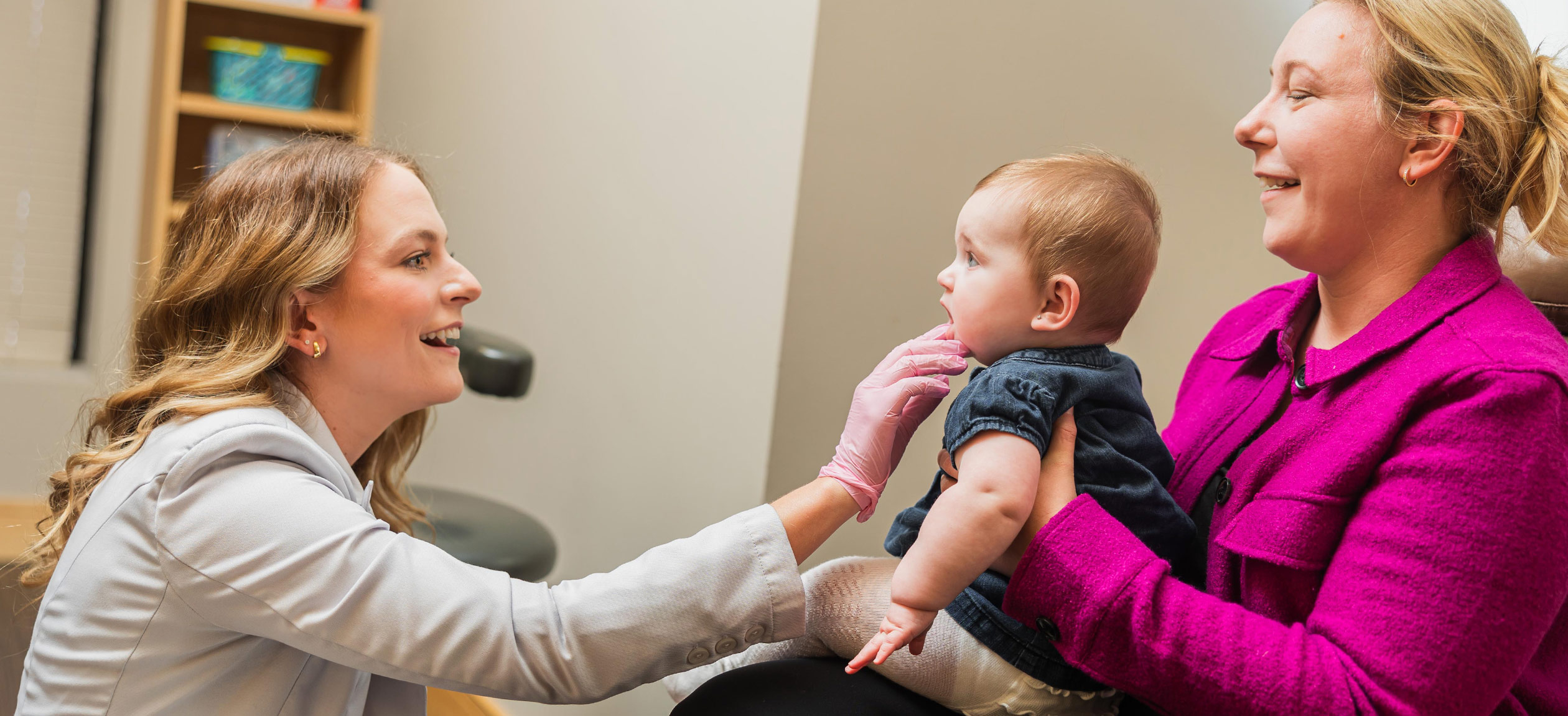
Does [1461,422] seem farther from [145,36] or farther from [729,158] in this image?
[145,36]

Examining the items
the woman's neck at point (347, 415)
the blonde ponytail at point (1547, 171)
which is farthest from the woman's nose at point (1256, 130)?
the woman's neck at point (347, 415)

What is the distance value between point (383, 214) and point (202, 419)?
1.08 ft

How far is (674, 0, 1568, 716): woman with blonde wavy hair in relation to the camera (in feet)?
2.89

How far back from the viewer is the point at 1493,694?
892 millimetres

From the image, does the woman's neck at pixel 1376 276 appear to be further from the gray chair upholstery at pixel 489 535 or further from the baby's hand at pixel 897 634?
the gray chair upholstery at pixel 489 535

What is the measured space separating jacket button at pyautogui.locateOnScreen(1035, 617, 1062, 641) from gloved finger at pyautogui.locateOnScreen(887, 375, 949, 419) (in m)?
0.28

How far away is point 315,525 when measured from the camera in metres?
1.11

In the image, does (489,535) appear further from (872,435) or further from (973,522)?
(973,522)

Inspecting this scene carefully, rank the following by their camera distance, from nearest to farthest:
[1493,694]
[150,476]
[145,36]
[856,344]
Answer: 1. [1493,694]
2. [150,476]
3. [856,344]
4. [145,36]

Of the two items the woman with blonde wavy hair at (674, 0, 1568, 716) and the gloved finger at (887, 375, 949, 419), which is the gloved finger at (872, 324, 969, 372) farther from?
the woman with blonde wavy hair at (674, 0, 1568, 716)

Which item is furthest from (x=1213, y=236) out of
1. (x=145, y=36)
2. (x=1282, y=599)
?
(x=145, y=36)

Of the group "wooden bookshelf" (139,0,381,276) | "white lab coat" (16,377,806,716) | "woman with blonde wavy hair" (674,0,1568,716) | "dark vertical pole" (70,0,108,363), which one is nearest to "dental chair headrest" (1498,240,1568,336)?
"woman with blonde wavy hair" (674,0,1568,716)

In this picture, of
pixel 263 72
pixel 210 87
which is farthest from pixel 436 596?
pixel 210 87

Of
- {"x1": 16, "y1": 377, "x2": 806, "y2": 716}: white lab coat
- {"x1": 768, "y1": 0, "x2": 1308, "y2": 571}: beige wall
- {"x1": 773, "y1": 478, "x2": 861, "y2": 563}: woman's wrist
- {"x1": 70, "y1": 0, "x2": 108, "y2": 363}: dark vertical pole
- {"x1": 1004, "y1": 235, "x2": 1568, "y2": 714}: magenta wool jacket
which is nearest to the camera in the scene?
{"x1": 1004, "y1": 235, "x2": 1568, "y2": 714}: magenta wool jacket
